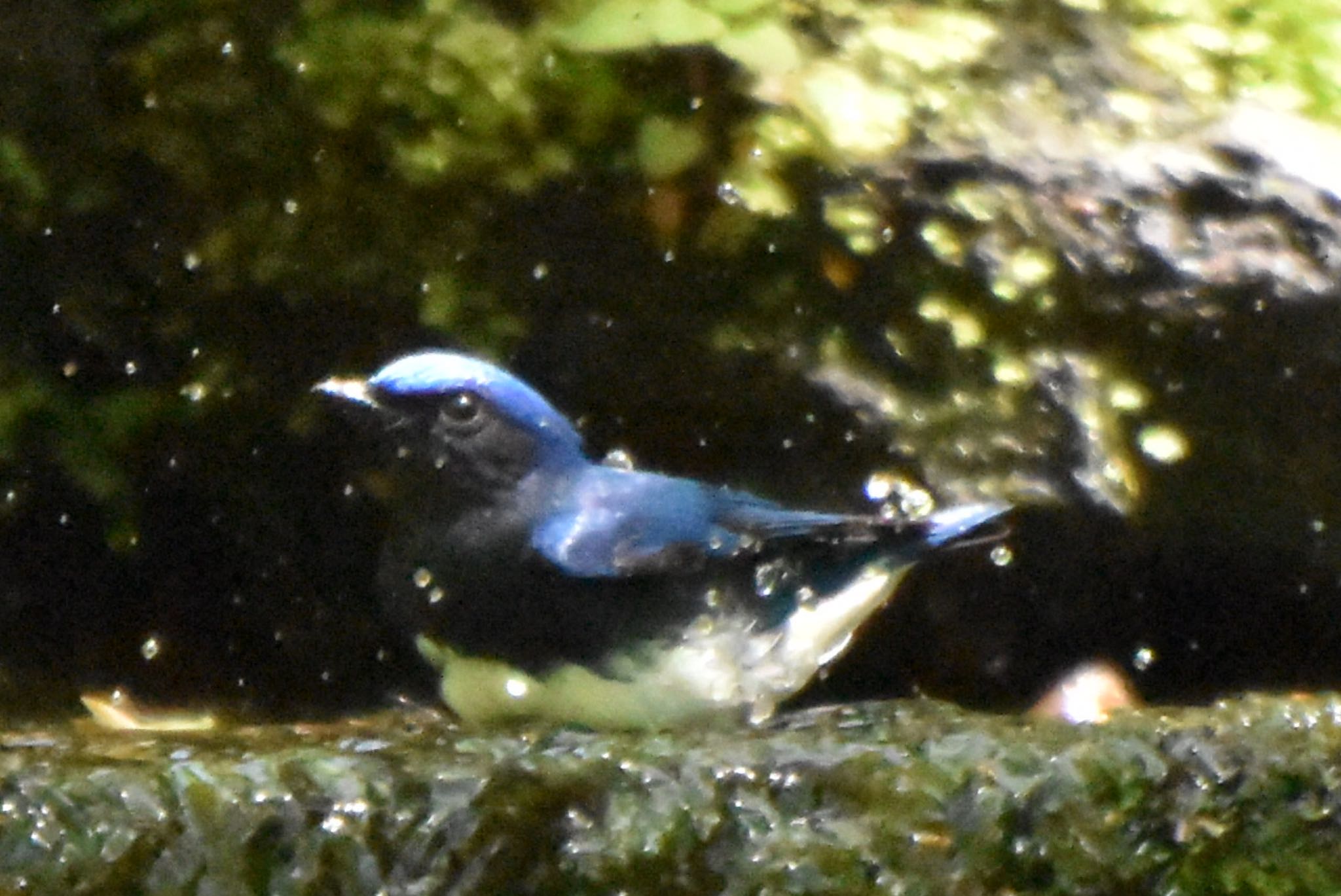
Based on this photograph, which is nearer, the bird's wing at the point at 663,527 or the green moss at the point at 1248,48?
the bird's wing at the point at 663,527

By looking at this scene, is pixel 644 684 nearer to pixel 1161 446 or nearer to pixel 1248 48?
pixel 1161 446

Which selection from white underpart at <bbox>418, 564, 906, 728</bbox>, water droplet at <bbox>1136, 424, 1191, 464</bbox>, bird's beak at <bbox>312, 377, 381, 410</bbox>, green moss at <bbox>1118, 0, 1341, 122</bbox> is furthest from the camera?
green moss at <bbox>1118, 0, 1341, 122</bbox>

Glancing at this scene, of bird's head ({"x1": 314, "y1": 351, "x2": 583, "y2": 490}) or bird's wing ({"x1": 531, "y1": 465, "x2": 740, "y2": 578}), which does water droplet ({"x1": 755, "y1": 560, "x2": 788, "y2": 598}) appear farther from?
bird's head ({"x1": 314, "y1": 351, "x2": 583, "y2": 490})

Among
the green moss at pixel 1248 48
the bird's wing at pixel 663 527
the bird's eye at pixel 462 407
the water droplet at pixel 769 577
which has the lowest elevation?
the water droplet at pixel 769 577

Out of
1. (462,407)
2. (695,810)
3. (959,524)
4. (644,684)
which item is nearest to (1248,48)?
(959,524)

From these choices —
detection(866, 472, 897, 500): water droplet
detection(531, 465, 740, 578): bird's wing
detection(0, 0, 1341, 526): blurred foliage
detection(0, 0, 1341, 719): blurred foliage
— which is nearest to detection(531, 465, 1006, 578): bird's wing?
detection(531, 465, 740, 578): bird's wing

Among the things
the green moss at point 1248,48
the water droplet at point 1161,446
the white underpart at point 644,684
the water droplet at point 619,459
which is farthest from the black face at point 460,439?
the green moss at point 1248,48

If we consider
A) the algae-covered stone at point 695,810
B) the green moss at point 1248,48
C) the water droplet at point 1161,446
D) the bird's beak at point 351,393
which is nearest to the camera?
the algae-covered stone at point 695,810

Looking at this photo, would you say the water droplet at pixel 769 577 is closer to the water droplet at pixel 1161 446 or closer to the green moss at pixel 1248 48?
the water droplet at pixel 1161 446
